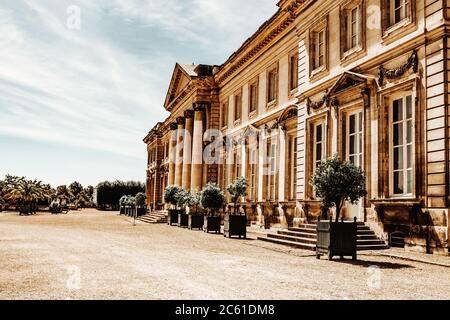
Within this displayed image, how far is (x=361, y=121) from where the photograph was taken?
1677 cm

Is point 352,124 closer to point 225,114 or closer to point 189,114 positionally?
point 225,114

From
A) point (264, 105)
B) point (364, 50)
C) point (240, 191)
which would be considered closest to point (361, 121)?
point (364, 50)

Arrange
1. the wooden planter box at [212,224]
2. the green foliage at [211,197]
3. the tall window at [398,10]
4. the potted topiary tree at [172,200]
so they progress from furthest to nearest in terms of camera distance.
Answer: the potted topiary tree at [172,200], the green foliage at [211,197], the wooden planter box at [212,224], the tall window at [398,10]

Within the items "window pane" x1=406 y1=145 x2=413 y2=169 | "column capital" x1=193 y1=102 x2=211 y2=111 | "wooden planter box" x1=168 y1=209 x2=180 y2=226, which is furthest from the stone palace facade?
"wooden planter box" x1=168 y1=209 x2=180 y2=226

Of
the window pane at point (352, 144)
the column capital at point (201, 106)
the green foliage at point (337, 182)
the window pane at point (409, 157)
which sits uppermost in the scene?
the column capital at point (201, 106)

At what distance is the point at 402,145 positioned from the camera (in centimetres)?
1442

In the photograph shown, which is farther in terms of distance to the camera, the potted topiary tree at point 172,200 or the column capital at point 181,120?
the column capital at point 181,120

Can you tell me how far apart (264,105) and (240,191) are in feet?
20.3

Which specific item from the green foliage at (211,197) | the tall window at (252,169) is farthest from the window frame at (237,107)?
the green foliage at (211,197)

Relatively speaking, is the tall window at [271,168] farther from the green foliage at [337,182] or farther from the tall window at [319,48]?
the green foliage at [337,182]

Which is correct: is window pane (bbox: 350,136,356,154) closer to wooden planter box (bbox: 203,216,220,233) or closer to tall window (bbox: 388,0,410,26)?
tall window (bbox: 388,0,410,26)

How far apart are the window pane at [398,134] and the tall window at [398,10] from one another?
337cm

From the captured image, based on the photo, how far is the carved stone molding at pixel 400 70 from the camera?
13.7m

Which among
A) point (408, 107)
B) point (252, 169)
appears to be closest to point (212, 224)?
point (252, 169)
